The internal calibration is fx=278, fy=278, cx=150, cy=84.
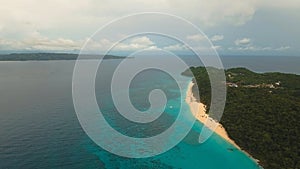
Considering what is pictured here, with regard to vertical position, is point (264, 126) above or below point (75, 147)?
above

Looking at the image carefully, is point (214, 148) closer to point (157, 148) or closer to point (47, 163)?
point (157, 148)

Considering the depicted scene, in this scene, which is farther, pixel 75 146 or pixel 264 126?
pixel 264 126

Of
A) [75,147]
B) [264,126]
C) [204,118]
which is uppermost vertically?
[264,126]

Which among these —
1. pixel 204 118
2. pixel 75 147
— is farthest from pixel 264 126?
pixel 75 147

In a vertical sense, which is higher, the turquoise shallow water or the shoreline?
the shoreline

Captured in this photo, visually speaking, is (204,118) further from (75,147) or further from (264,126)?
(75,147)

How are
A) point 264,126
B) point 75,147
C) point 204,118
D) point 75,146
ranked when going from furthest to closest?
point 204,118
point 264,126
point 75,146
point 75,147

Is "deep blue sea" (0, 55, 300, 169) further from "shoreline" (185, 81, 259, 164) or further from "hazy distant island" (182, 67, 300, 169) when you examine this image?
"hazy distant island" (182, 67, 300, 169)

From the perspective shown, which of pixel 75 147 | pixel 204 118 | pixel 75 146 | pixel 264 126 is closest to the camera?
pixel 75 147

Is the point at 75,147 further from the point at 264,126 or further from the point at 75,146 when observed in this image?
the point at 264,126

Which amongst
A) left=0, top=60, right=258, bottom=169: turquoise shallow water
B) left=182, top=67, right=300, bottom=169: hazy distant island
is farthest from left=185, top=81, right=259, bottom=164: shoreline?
left=0, top=60, right=258, bottom=169: turquoise shallow water

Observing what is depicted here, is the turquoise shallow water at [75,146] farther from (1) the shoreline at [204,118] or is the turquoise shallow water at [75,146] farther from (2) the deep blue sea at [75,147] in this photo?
(1) the shoreline at [204,118]
